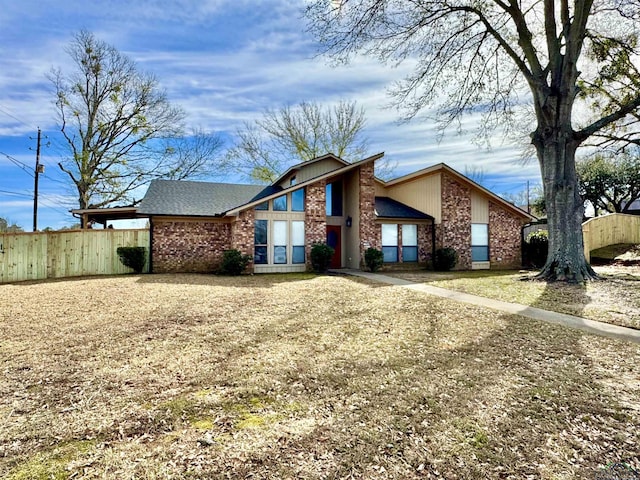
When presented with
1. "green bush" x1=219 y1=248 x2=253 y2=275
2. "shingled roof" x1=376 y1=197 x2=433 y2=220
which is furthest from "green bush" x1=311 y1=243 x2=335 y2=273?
"shingled roof" x1=376 y1=197 x2=433 y2=220

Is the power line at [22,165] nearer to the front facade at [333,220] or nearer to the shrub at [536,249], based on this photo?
the front facade at [333,220]

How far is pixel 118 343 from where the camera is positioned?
4.98m

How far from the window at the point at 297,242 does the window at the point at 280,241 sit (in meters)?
0.31

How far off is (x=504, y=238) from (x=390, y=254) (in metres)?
6.26

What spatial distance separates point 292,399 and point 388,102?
12.9 meters

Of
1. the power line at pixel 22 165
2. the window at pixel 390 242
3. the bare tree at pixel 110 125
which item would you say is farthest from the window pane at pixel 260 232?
the power line at pixel 22 165

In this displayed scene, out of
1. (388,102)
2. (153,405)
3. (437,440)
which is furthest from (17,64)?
(437,440)

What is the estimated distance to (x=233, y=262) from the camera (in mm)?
13156

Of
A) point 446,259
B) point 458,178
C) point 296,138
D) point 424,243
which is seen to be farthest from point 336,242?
point 296,138

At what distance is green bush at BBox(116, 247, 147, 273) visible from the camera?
43.4 ft

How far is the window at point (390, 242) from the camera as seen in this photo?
15734 mm

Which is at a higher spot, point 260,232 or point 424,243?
point 260,232

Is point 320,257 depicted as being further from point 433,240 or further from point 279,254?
point 433,240

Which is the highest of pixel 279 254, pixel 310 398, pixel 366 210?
pixel 366 210
